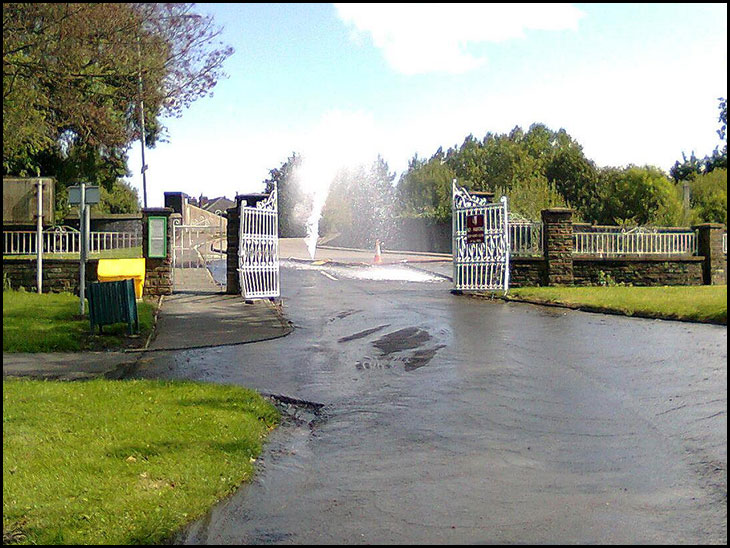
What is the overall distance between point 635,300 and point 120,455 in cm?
1193

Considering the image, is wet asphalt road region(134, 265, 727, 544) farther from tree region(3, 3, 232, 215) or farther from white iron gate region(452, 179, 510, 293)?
white iron gate region(452, 179, 510, 293)

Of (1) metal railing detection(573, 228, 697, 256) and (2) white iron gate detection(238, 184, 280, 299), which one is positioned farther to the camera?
(1) metal railing detection(573, 228, 697, 256)

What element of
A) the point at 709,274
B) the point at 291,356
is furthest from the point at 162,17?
the point at 709,274

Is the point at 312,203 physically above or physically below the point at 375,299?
above

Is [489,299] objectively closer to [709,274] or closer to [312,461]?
[709,274]

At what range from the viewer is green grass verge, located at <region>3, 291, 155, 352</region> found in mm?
11000

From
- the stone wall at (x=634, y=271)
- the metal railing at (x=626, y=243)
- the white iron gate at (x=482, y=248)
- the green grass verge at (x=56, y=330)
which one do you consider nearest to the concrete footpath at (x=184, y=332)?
the green grass verge at (x=56, y=330)

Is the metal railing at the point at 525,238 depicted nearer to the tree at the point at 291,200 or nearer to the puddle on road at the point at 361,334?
Result: the puddle on road at the point at 361,334

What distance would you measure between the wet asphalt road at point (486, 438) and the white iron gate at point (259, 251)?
6.40m

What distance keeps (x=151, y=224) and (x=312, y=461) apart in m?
13.3

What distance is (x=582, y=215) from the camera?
3966 centimetres

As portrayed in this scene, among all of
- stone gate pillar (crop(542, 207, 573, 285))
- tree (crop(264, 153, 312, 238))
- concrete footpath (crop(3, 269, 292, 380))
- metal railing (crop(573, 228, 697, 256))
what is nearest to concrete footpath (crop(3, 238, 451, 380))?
concrete footpath (crop(3, 269, 292, 380))

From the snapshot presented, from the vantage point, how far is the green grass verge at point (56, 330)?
11.0 meters

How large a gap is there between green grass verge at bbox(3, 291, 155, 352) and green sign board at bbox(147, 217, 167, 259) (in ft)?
9.52
